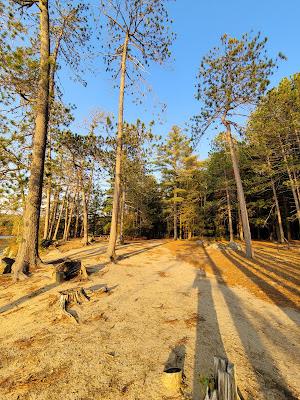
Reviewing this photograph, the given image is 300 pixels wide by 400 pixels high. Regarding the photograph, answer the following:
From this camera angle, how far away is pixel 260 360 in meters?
3.22

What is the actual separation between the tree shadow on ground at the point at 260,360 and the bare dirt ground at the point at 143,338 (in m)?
0.01

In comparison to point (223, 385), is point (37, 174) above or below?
above

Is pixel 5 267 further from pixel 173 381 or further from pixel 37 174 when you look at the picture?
pixel 173 381

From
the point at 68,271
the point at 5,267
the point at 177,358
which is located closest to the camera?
the point at 177,358

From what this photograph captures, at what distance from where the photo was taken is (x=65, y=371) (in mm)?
2881

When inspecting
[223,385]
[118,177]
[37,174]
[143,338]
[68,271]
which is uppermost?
[118,177]

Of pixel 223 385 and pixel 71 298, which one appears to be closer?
pixel 223 385

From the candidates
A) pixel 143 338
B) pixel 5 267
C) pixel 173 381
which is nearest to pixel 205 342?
pixel 143 338

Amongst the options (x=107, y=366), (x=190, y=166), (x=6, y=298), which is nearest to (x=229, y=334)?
(x=107, y=366)

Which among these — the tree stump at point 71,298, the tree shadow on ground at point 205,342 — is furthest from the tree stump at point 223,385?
the tree stump at point 71,298

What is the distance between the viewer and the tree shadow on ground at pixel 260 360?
2617mm

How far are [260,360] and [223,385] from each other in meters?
1.50

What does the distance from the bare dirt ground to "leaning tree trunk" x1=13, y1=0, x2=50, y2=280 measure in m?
1.01

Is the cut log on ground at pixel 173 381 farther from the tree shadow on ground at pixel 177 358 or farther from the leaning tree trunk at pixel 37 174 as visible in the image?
the leaning tree trunk at pixel 37 174
